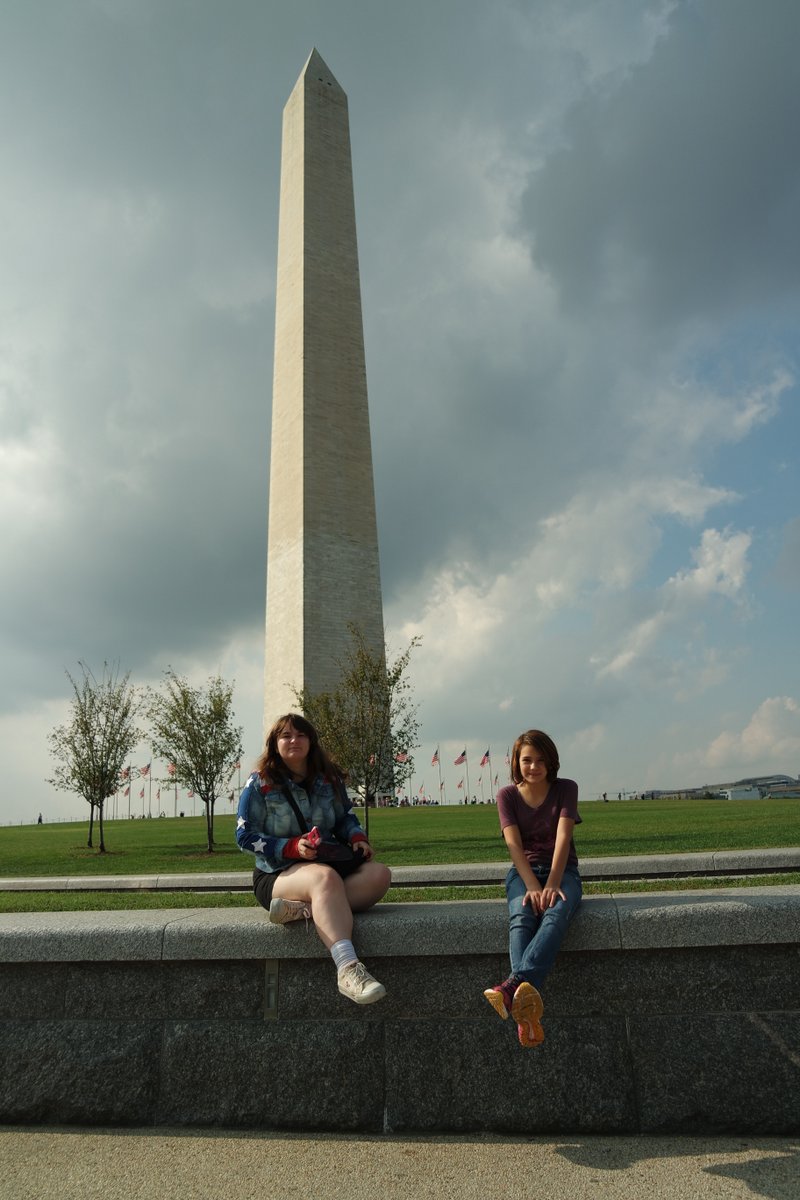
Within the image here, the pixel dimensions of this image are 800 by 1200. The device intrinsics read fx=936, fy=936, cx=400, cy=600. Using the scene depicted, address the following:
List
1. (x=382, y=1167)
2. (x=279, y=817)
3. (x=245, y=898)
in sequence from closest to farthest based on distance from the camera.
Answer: (x=382, y=1167)
(x=279, y=817)
(x=245, y=898)

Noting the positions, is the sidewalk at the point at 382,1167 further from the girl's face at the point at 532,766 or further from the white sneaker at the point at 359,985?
the girl's face at the point at 532,766

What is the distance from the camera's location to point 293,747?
5004 millimetres

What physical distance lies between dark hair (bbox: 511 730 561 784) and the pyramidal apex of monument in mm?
38919

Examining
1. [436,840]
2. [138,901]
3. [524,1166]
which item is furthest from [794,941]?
[436,840]

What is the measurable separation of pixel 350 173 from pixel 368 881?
37.2 m

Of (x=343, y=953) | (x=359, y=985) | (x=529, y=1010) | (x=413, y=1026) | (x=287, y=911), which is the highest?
(x=287, y=911)

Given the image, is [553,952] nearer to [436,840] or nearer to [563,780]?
[563,780]

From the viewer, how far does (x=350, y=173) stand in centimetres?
3700

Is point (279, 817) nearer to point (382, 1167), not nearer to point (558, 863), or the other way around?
point (558, 863)

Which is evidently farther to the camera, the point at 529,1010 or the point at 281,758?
the point at 281,758

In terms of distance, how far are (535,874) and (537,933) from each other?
1.95ft

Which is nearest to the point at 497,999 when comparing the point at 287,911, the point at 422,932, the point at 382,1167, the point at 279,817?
the point at 422,932

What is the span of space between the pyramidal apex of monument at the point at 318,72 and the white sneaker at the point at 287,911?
130 feet

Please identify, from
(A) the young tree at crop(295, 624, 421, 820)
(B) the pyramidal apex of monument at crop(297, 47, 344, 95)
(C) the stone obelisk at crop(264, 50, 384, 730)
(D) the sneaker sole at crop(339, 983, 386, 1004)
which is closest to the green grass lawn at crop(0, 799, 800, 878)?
(A) the young tree at crop(295, 624, 421, 820)
